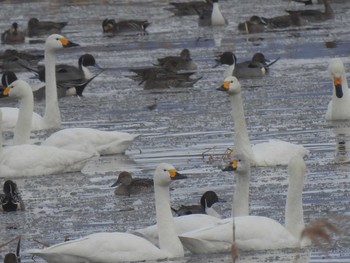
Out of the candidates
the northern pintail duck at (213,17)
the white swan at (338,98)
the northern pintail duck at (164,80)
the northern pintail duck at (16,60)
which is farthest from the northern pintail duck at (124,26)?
the white swan at (338,98)

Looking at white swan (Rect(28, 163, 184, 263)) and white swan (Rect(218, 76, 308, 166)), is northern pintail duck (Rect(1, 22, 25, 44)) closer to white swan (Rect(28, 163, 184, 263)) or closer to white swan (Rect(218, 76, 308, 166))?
white swan (Rect(218, 76, 308, 166))

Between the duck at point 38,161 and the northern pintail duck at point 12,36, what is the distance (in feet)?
54.2

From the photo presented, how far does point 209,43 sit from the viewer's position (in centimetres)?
2930

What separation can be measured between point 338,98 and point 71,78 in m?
7.37

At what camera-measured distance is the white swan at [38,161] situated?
14141 mm

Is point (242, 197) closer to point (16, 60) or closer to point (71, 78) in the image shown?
point (71, 78)

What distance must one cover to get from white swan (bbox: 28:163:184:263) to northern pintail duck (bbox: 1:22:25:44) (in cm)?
2135

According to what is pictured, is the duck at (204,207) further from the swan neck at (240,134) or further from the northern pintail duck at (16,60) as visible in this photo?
the northern pintail duck at (16,60)

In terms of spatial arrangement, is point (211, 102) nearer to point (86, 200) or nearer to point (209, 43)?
point (86, 200)

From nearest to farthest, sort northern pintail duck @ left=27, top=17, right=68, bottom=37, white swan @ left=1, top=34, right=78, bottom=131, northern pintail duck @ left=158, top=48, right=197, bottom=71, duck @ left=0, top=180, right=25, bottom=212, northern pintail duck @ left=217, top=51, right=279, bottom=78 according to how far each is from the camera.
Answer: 1. duck @ left=0, top=180, right=25, bottom=212
2. white swan @ left=1, top=34, right=78, bottom=131
3. northern pintail duck @ left=217, top=51, right=279, bottom=78
4. northern pintail duck @ left=158, top=48, right=197, bottom=71
5. northern pintail duck @ left=27, top=17, right=68, bottom=37

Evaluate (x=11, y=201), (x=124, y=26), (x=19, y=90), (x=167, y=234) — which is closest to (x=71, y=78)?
(x=19, y=90)

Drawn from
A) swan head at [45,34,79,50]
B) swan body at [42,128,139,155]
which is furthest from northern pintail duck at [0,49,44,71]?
swan body at [42,128,139,155]

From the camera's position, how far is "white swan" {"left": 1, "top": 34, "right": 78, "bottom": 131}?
17516mm

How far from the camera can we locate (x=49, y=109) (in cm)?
1778
